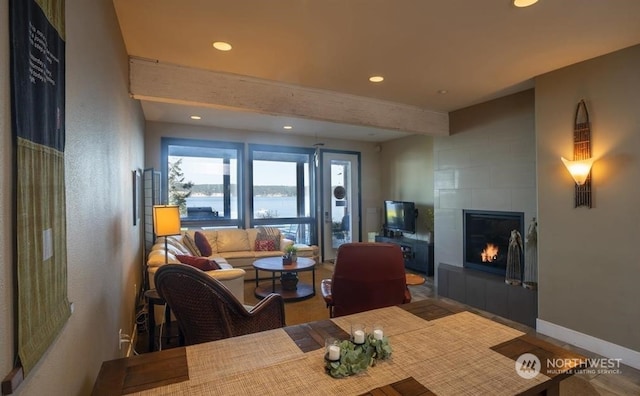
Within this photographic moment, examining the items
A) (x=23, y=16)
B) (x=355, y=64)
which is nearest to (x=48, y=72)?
(x=23, y=16)

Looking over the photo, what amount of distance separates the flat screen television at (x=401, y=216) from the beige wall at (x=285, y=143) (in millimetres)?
698

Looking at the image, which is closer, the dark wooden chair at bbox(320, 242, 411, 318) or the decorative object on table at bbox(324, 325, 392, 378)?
the decorative object on table at bbox(324, 325, 392, 378)

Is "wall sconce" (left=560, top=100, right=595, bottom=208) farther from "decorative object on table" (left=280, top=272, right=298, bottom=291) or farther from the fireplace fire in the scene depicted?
"decorative object on table" (left=280, top=272, right=298, bottom=291)

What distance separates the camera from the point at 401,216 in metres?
6.08

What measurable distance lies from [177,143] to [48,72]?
16.4 ft

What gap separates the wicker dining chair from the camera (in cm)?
183

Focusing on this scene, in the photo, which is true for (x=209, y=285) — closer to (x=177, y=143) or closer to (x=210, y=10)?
(x=210, y=10)

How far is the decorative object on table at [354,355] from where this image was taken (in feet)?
3.95

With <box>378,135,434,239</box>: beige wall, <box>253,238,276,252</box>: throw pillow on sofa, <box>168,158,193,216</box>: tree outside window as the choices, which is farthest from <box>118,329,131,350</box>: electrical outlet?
<box>378,135,434,239</box>: beige wall

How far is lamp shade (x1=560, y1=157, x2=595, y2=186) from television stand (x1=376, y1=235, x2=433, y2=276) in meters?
2.74

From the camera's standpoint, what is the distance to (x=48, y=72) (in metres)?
0.92

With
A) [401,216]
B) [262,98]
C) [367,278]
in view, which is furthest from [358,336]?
[401,216]

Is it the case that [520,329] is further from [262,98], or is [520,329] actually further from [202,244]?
[202,244]

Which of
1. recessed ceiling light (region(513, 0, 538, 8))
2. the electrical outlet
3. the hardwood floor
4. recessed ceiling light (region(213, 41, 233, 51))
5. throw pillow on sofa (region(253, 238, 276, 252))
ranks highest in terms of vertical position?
recessed ceiling light (region(213, 41, 233, 51))
